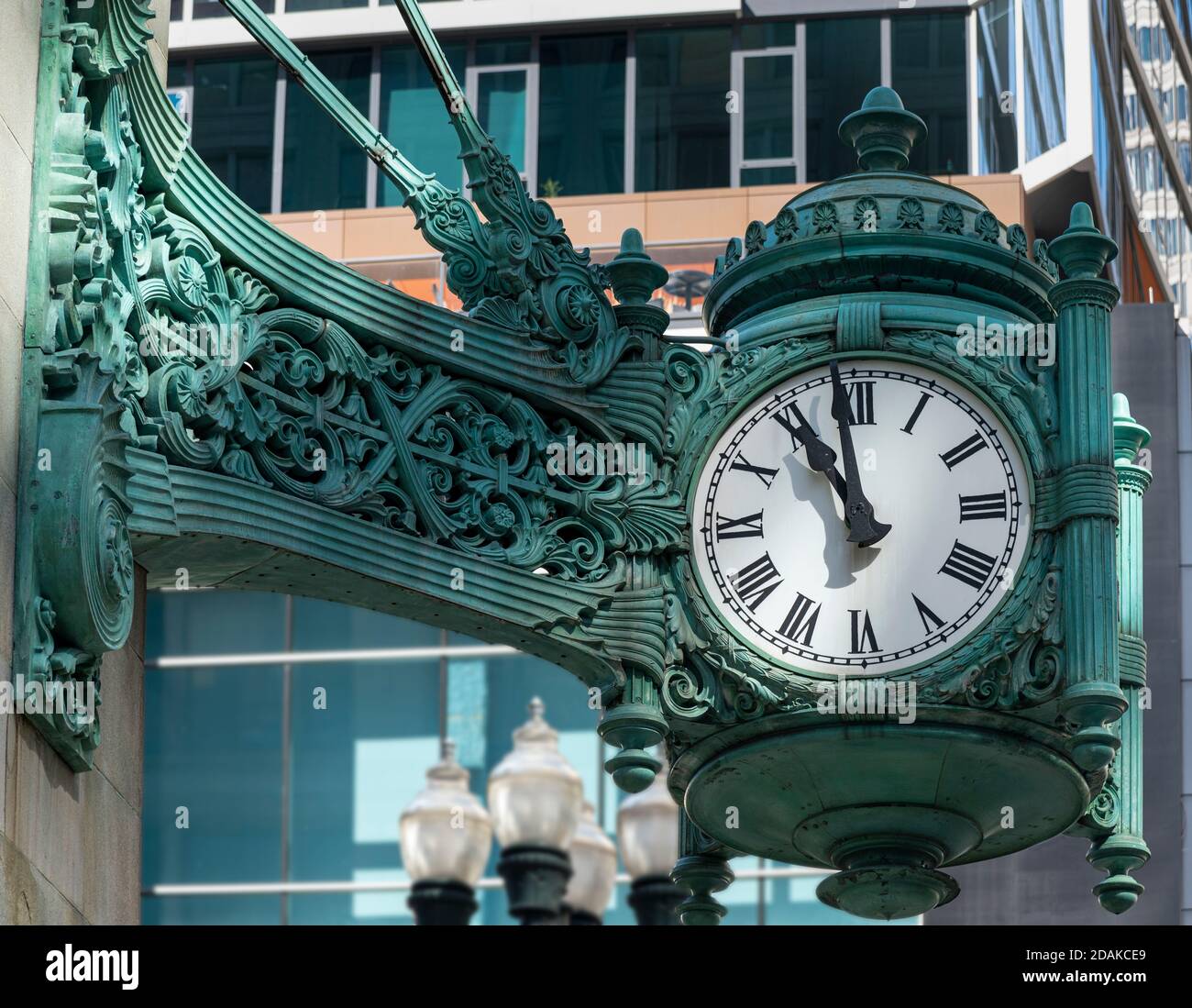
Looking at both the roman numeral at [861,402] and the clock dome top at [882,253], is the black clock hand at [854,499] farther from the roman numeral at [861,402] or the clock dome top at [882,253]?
the clock dome top at [882,253]

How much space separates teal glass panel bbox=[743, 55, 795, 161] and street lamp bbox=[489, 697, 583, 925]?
7437 mm

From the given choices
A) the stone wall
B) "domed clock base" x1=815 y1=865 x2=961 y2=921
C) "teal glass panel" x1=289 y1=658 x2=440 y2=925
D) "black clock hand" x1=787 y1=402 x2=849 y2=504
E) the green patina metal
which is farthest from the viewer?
"teal glass panel" x1=289 y1=658 x2=440 y2=925

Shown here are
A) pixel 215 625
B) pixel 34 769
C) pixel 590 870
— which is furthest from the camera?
pixel 590 870

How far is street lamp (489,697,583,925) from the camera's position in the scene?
4016 centimetres

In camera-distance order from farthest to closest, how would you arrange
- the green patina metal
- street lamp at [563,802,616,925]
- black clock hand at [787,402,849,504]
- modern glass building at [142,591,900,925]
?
street lamp at [563,802,616,925]
modern glass building at [142,591,900,925]
black clock hand at [787,402,849,504]
the green patina metal

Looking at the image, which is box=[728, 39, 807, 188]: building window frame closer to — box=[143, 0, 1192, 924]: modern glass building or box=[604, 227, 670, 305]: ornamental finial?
box=[143, 0, 1192, 924]: modern glass building

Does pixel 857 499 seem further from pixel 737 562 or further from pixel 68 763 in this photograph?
pixel 68 763

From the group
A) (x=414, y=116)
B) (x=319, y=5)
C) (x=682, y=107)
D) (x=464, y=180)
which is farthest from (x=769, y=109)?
(x=319, y=5)

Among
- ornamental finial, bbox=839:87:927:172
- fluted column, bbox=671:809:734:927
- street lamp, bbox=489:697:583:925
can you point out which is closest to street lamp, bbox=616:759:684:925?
street lamp, bbox=489:697:583:925

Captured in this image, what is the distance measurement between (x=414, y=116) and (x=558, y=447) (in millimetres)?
25571

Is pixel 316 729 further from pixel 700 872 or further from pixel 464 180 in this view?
pixel 700 872

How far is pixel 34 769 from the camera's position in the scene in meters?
12.9

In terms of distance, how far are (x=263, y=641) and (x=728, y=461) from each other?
28.5 m
